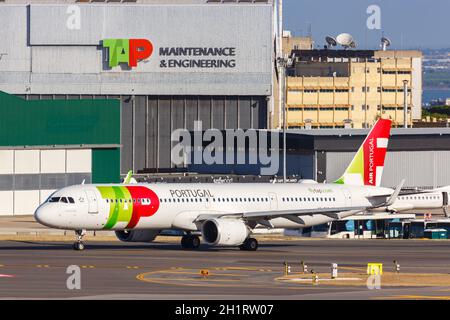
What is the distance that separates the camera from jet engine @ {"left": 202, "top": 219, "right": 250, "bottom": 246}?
72.1m

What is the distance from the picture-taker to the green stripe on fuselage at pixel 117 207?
70500mm

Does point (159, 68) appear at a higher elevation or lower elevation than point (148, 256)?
higher

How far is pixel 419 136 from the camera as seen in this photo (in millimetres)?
140250

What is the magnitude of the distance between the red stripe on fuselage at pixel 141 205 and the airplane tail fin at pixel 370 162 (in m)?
16.8

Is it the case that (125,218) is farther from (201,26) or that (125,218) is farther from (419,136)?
(201,26)

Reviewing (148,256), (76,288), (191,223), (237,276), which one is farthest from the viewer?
(191,223)

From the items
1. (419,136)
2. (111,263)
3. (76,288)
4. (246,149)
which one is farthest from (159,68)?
(76,288)

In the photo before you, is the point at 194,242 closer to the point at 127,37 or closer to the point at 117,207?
the point at 117,207

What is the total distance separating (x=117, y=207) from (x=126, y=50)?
92202 millimetres

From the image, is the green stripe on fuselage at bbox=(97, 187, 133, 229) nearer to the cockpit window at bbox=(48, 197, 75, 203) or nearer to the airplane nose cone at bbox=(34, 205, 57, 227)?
the cockpit window at bbox=(48, 197, 75, 203)

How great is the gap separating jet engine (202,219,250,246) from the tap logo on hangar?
90143 millimetres

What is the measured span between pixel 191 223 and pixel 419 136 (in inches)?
2788

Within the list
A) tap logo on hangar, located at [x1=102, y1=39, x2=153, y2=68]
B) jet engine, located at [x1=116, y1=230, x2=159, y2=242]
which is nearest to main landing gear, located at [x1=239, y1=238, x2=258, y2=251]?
jet engine, located at [x1=116, y1=230, x2=159, y2=242]

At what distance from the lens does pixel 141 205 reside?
71438mm
